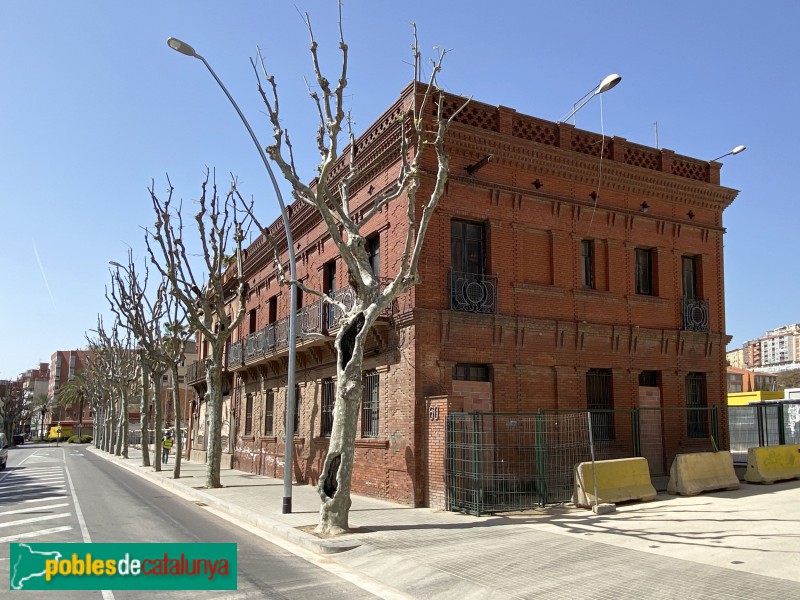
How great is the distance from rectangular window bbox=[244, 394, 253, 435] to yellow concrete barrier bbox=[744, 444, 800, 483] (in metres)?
19.6

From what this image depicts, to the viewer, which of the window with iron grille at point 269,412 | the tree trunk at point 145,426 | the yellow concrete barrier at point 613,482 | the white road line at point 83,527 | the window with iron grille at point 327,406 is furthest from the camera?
the tree trunk at point 145,426

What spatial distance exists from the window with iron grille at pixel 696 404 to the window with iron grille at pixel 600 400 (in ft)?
9.41

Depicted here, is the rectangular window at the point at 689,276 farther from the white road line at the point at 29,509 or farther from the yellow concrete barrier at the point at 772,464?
the white road line at the point at 29,509

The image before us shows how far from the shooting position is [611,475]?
14086 mm

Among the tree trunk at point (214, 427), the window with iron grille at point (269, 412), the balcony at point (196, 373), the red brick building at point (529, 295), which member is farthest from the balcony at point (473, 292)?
the balcony at point (196, 373)

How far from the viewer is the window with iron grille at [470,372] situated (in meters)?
16.1

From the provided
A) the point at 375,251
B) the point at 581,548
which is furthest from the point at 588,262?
the point at 581,548

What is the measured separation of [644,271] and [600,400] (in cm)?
429

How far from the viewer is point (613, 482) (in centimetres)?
1407

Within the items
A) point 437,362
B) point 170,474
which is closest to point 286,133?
point 437,362

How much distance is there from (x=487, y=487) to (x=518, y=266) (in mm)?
5658

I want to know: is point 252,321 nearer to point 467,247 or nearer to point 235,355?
point 235,355

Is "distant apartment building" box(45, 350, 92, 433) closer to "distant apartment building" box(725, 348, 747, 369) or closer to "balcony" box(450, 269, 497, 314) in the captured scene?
"balcony" box(450, 269, 497, 314)

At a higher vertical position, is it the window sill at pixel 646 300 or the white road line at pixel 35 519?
the window sill at pixel 646 300
